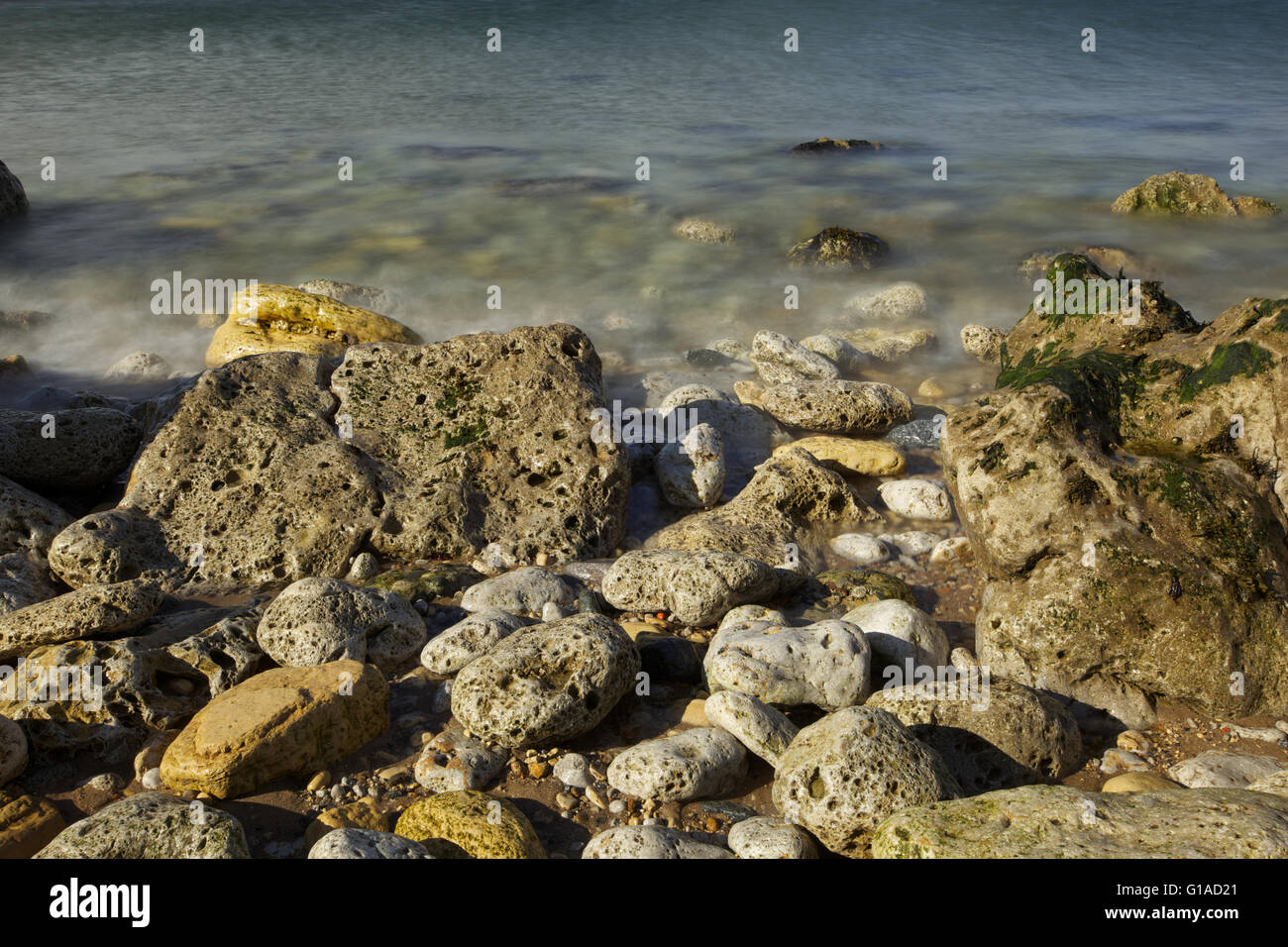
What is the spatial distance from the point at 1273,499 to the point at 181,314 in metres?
10.4

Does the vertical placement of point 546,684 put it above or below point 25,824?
above

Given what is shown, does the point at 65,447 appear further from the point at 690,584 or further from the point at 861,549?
the point at 861,549

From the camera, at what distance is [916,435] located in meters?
8.27

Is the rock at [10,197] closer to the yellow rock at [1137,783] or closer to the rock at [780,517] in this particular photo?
the rock at [780,517]

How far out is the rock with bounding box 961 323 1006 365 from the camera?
10.2 m

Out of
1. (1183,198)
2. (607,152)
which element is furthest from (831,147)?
(1183,198)

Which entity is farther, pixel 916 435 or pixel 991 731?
pixel 916 435

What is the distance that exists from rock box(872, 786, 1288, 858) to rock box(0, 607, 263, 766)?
3262 millimetres

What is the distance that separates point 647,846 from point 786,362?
6047mm

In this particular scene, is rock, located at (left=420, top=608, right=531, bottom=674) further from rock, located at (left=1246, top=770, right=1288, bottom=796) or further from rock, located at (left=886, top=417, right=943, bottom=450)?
rock, located at (left=886, top=417, right=943, bottom=450)

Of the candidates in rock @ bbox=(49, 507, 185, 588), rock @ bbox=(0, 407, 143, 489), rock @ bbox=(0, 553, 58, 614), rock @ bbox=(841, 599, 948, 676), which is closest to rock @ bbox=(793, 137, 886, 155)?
rock @ bbox=(0, 407, 143, 489)

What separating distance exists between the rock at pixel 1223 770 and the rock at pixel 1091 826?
2.12 ft

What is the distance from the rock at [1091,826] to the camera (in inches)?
144

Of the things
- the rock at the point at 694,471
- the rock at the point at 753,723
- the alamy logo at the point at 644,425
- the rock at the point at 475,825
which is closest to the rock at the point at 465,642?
the rock at the point at 475,825
